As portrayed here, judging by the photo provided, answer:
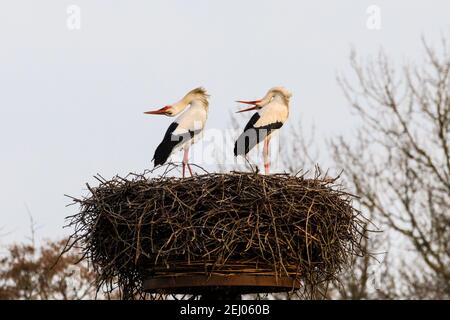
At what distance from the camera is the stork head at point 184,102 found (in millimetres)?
7965

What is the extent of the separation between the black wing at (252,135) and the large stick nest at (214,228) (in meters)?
1.65

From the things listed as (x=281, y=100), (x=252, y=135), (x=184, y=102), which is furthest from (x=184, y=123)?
(x=281, y=100)

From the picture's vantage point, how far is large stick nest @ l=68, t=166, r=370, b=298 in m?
6.04

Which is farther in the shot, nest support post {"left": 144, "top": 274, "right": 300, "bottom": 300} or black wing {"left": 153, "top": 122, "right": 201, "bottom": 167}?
black wing {"left": 153, "top": 122, "right": 201, "bottom": 167}

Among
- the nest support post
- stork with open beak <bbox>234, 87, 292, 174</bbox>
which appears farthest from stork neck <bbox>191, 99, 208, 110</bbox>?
the nest support post

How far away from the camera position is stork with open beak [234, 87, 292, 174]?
27.0 ft

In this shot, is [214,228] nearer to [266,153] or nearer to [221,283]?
[221,283]

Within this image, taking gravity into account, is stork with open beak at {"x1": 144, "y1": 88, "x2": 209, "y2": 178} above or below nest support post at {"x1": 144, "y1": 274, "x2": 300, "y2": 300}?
above

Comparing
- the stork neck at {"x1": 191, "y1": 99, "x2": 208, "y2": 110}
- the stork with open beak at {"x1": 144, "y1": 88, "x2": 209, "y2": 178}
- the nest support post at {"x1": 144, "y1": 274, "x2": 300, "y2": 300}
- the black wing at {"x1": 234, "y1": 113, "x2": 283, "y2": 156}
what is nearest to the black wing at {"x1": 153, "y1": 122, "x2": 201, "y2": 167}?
the stork with open beak at {"x1": 144, "y1": 88, "x2": 209, "y2": 178}

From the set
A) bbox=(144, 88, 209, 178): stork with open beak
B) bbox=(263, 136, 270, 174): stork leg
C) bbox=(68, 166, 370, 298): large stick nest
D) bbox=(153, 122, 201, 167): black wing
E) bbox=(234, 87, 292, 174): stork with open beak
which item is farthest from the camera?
bbox=(263, 136, 270, 174): stork leg

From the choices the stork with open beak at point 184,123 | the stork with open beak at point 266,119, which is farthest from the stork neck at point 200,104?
the stork with open beak at point 266,119

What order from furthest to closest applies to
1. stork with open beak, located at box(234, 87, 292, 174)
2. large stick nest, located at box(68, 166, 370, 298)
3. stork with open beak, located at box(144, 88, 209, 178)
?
stork with open beak, located at box(234, 87, 292, 174)
stork with open beak, located at box(144, 88, 209, 178)
large stick nest, located at box(68, 166, 370, 298)

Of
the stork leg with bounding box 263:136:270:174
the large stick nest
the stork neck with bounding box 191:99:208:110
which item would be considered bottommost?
the large stick nest

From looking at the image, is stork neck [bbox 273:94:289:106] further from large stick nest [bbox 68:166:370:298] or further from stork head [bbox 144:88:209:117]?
large stick nest [bbox 68:166:370:298]
